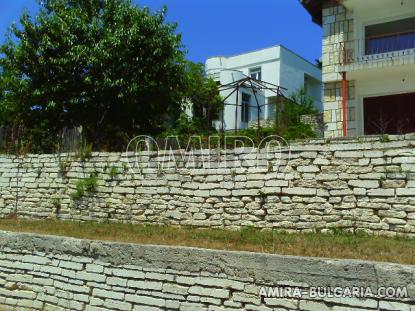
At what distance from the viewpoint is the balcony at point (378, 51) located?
11.3 metres

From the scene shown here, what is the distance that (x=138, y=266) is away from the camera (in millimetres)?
5328

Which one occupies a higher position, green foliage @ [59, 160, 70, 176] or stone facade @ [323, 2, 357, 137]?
stone facade @ [323, 2, 357, 137]

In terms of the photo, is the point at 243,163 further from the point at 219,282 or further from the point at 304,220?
the point at 219,282

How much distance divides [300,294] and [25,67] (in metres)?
10.5

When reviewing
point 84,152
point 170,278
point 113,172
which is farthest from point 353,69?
point 170,278

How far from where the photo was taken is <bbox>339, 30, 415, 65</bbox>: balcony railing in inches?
467

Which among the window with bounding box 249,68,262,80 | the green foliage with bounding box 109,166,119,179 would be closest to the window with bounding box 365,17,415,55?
the green foliage with bounding box 109,166,119,179

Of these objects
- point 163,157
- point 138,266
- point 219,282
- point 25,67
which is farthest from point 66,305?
point 25,67

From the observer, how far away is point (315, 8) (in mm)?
13273

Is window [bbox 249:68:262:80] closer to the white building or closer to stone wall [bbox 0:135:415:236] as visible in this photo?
the white building

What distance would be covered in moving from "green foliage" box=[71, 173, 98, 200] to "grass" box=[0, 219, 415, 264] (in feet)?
4.55

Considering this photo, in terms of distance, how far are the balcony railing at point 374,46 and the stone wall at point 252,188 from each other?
5.17m

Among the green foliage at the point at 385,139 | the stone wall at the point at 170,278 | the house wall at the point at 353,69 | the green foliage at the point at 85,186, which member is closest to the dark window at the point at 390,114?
the house wall at the point at 353,69

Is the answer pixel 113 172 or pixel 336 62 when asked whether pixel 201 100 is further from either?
pixel 113 172
